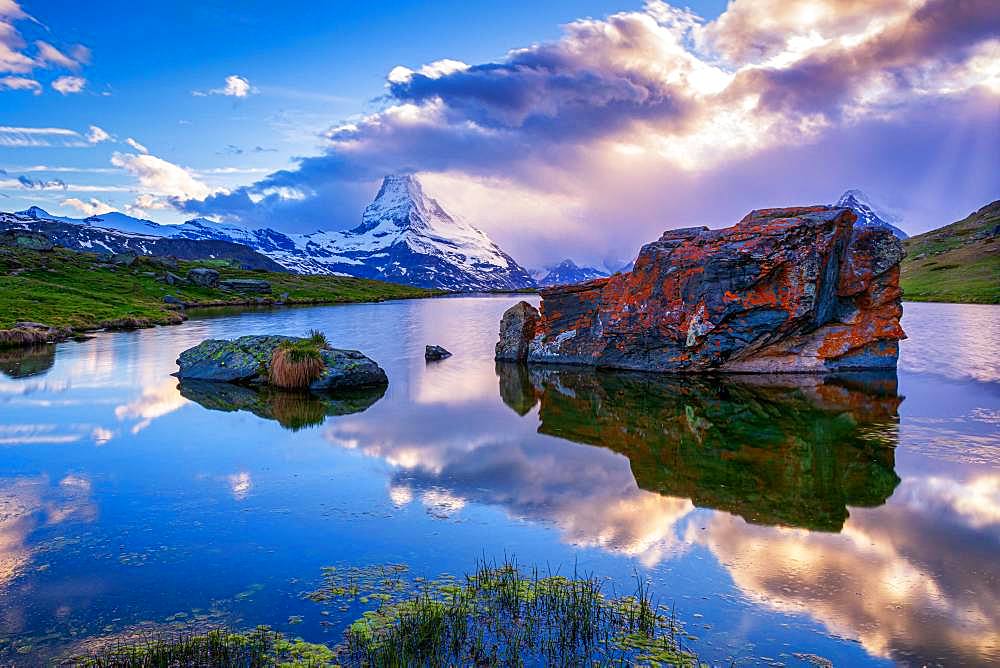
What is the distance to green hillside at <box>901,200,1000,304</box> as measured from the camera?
9969 centimetres

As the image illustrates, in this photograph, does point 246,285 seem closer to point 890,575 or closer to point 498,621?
point 498,621

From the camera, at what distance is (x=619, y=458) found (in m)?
17.0

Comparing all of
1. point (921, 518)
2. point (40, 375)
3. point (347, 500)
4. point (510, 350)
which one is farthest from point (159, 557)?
point (510, 350)

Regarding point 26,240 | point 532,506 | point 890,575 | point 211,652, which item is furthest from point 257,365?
point 26,240

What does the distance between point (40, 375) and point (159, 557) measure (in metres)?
25.4

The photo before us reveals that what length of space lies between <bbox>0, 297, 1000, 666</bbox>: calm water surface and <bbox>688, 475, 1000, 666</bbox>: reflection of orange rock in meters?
0.04

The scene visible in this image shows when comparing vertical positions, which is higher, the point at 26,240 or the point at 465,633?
the point at 26,240

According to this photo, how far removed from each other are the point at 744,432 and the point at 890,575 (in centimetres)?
965

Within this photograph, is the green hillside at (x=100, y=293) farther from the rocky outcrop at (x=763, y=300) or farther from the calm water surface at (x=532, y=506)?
the rocky outcrop at (x=763, y=300)

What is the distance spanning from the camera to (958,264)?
13075 cm

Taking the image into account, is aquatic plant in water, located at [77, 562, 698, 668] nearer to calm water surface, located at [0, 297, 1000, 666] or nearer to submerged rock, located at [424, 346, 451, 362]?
calm water surface, located at [0, 297, 1000, 666]

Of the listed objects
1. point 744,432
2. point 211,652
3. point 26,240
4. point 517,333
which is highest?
point 26,240

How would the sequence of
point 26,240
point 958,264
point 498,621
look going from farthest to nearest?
point 958,264 → point 26,240 → point 498,621

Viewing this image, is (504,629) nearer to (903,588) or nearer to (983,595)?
(903,588)
